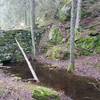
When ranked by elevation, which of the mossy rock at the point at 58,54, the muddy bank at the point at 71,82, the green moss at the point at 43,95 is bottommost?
the mossy rock at the point at 58,54

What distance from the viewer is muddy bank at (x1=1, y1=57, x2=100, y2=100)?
1296cm

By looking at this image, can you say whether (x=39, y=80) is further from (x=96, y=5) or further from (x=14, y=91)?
(x=96, y=5)

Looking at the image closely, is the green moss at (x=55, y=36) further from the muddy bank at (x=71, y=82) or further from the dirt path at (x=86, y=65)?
the muddy bank at (x=71, y=82)

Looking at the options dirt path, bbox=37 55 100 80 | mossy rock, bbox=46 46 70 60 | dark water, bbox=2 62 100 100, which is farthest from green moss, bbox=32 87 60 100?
mossy rock, bbox=46 46 70 60

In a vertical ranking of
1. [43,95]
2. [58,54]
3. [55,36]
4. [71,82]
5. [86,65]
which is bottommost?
[58,54]

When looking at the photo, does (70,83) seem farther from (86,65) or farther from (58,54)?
(58,54)

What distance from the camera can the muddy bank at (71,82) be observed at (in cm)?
1296

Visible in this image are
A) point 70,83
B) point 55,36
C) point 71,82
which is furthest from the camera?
point 55,36

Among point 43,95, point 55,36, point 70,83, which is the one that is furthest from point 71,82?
point 55,36

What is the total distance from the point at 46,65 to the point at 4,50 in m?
6.32

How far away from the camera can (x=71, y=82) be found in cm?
1563

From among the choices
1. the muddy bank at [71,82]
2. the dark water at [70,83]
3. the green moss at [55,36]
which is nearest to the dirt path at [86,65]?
the muddy bank at [71,82]

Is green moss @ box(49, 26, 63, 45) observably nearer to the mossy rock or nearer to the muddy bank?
the mossy rock

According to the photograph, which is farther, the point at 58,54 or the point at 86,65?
the point at 58,54
